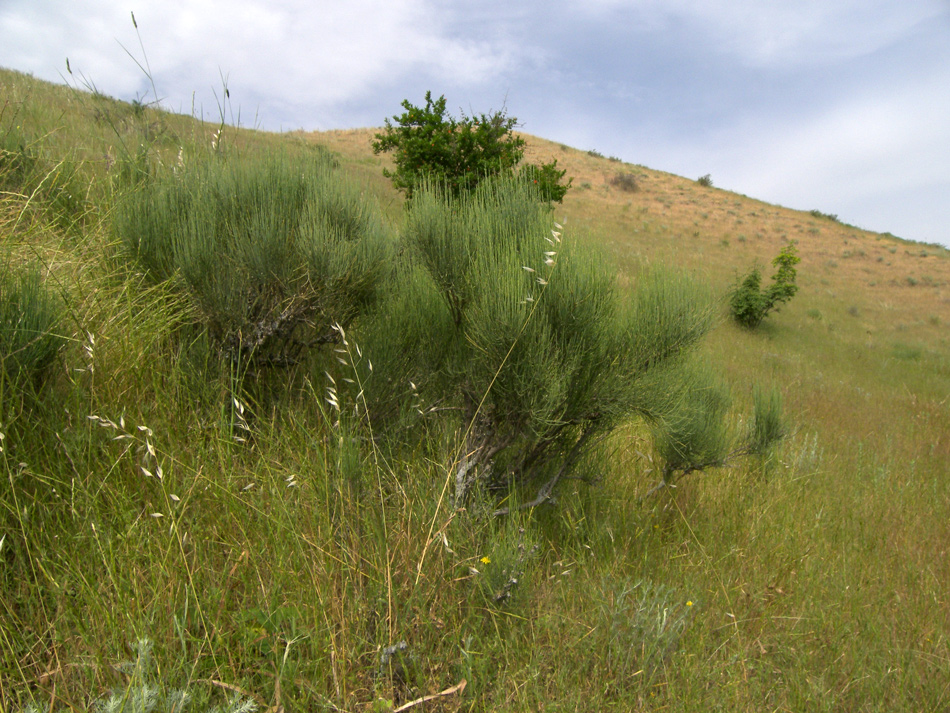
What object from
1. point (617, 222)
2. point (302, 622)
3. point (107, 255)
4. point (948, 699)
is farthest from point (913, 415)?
point (617, 222)

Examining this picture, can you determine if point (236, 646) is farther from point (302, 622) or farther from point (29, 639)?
point (29, 639)

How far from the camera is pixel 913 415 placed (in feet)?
27.8

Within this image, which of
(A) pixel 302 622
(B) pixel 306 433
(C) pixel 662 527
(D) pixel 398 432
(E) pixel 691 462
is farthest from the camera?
(E) pixel 691 462

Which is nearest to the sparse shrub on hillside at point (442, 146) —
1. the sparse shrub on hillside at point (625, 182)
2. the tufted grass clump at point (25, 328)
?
the tufted grass clump at point (25, 328)

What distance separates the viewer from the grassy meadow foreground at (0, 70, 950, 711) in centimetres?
188

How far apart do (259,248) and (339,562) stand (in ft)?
5.89

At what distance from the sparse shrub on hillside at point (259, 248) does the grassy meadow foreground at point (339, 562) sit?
0.15m

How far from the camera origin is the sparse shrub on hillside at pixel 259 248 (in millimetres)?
3070

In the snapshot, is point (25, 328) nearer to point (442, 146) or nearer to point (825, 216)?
point (442, 146)

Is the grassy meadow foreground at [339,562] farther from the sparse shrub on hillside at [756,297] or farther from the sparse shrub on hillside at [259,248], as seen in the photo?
the sparse shrub on hillside at [756,297]

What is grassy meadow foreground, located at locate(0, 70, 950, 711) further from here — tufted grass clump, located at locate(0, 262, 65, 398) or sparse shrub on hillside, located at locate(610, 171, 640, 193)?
sparse shrub on hillside, located at locate(610, 171, 640, 193)

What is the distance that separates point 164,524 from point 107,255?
191 cm

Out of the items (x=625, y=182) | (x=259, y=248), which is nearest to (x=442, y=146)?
(x=259, y=248)

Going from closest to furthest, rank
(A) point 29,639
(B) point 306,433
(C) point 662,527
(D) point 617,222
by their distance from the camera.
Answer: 1. (A) point 29,639
2. (B) point 306,433
3. (C) point 662,527
4. (D) point 617,222
